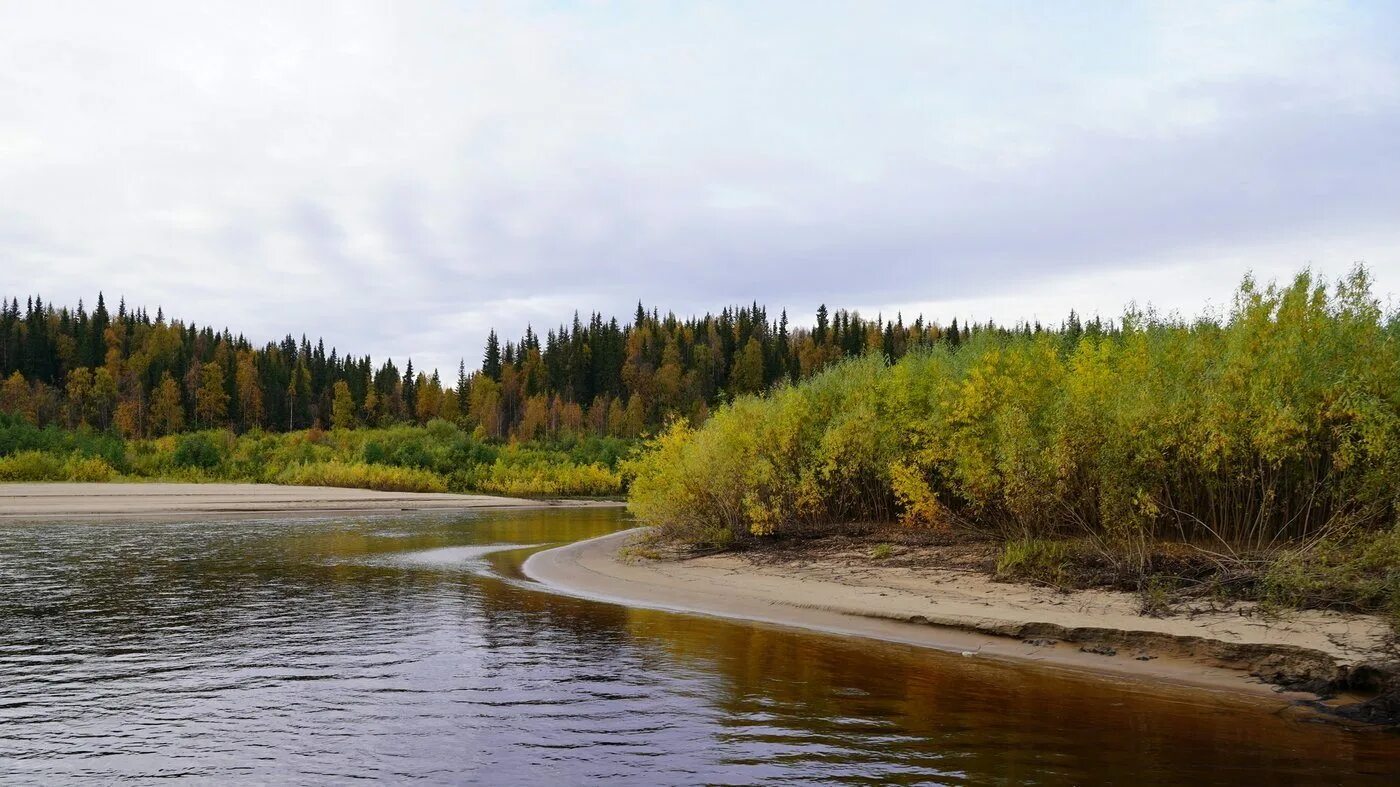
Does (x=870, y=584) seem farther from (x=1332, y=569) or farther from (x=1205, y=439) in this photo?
(x=1332, y=569)

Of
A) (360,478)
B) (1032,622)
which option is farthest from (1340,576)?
(360,478)

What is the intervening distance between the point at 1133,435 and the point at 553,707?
12026mm

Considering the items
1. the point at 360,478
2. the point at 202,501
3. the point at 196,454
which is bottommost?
the point at 202,501

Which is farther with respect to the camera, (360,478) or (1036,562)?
(360,478)

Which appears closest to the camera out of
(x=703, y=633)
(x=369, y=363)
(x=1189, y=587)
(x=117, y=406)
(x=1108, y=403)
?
(x=1189, y=587)

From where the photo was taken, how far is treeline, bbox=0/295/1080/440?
124m

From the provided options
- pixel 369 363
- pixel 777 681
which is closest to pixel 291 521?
pixel 777 681

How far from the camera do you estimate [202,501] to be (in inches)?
2156

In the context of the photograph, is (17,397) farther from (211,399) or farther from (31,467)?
(31,467)

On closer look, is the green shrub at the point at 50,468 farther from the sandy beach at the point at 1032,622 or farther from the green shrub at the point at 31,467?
the sandy beach at the point at 1032,622

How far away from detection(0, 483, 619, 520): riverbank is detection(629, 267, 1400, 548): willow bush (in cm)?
3756

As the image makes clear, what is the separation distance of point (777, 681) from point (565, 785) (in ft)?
16.0

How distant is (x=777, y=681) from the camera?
12508 mm

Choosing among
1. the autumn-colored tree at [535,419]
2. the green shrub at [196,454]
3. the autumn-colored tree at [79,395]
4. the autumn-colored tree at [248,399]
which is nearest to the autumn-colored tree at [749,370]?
the autumn-colored tree at [535,419]
